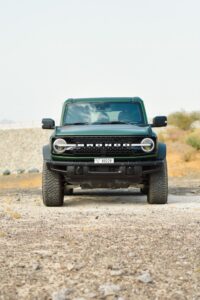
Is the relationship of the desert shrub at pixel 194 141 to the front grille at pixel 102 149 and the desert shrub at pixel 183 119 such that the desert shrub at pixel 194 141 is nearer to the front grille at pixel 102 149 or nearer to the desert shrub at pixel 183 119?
the desert shrub at pixel 183 119

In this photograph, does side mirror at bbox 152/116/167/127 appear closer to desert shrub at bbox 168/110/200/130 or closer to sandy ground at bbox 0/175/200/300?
sandy ground at bbox 0/175/200/300

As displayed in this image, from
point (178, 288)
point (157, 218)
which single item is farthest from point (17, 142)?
point (178, 288)

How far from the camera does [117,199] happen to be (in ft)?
50.4

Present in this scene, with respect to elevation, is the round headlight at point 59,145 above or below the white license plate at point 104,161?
above

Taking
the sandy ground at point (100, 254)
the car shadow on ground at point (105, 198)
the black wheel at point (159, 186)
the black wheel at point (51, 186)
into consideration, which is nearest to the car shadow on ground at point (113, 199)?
the car shadow on ground at point (105, 198)

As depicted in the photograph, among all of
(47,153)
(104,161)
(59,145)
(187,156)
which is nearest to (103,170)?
(104,161)

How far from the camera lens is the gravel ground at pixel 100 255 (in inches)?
231

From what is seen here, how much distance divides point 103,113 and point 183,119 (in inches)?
1976

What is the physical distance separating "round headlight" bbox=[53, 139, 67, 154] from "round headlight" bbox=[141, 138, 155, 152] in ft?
4.74

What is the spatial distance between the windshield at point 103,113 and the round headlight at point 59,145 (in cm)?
127

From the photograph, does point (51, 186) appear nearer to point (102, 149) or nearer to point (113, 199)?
point (102, 149)

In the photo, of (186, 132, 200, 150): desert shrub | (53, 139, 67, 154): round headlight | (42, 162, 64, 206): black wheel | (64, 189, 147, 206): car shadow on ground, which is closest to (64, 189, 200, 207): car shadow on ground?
(64, 189, 147, 206): car shadow on ground

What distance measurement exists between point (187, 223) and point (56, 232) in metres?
2.09

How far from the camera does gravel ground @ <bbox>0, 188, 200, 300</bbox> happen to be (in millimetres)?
5867
